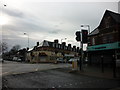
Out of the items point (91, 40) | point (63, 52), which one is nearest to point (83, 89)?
point (91, 40)

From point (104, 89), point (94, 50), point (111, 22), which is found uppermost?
point (111, 22)

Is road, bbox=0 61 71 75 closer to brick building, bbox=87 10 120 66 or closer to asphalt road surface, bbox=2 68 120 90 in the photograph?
asphalt road surface, bbox=2 68 120 90

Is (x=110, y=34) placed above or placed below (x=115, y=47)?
above

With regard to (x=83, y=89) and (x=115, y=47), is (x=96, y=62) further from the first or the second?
(x=83, y=89)

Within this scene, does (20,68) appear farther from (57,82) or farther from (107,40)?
(107,40)

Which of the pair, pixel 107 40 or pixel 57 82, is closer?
pixel 57 82

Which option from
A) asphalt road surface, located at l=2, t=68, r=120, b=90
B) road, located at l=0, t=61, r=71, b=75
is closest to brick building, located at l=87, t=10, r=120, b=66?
road, located at l=0, t=61, r=71, b=75

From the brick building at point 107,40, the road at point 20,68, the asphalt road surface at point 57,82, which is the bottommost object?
the road at point 20,68

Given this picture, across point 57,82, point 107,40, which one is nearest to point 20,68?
point 57,82

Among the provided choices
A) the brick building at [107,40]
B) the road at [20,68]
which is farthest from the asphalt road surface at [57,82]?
the brick building at [107,40]

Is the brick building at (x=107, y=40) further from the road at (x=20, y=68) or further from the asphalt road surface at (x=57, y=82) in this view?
the asphalt road surface at (x=57, y=82)

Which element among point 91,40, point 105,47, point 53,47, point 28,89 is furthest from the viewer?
point 53,47

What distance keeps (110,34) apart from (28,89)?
2518 cm

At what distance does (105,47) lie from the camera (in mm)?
29219
